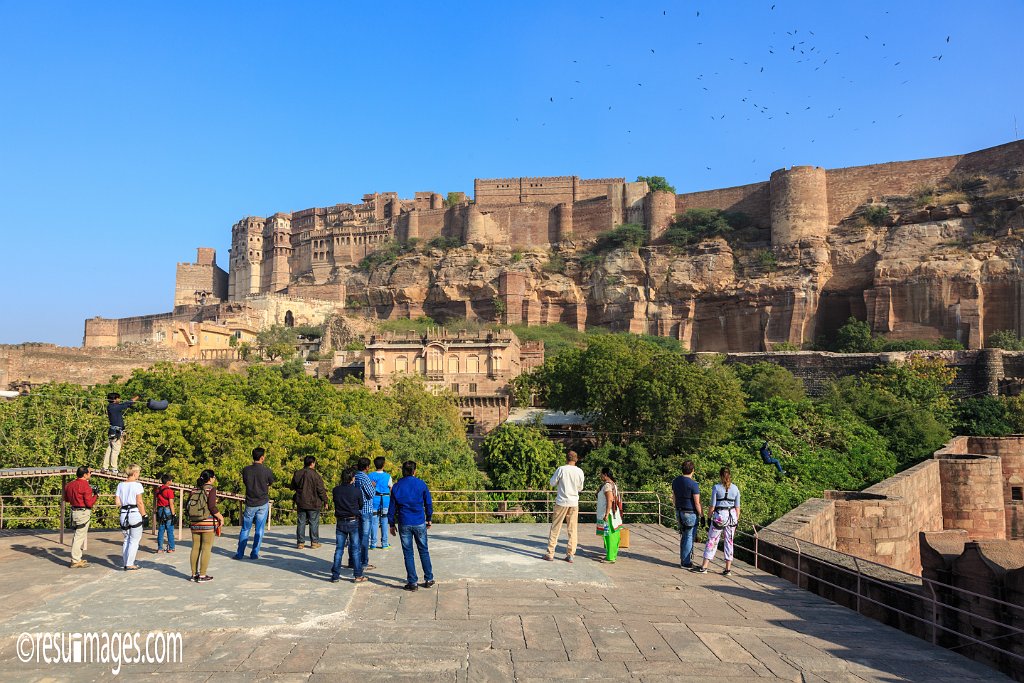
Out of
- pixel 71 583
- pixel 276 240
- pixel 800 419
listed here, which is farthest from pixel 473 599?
pixel 276 240

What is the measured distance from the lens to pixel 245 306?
188 feet

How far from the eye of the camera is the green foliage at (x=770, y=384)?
3225 cm

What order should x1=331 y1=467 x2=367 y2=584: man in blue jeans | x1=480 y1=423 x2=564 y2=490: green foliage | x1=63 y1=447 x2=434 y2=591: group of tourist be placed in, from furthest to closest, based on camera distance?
A: x1=480 y1=423 x2=564 y2=490: green foliage < x1=331 y1=467 x2=367 y2=584: man in blue jeans < x1=63 y1=447 x2=434 y2=591: group of tourist

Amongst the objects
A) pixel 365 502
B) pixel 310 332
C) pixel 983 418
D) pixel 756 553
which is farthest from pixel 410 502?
pixel 310 332

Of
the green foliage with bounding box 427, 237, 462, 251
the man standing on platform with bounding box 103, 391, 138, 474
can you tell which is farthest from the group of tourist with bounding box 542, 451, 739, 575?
Answer: the green foliage with bounding box 427, 237, 462, 251

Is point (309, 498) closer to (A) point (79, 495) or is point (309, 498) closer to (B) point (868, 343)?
(A) point (79, 495)

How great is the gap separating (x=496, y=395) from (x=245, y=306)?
28.2 meters

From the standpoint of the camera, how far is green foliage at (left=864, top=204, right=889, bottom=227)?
48.8m

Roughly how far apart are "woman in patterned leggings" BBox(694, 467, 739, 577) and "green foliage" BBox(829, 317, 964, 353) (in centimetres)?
3636

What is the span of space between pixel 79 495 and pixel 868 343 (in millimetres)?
42707

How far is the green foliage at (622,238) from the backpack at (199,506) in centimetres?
5182

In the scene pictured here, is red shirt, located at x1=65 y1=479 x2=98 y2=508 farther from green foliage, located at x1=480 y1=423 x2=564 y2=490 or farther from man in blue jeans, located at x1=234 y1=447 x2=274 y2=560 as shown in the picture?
green foliage, located at x1=480 y1=423 x2=564 y2=490

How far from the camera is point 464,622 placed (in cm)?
581

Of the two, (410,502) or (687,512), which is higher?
(410,502)
